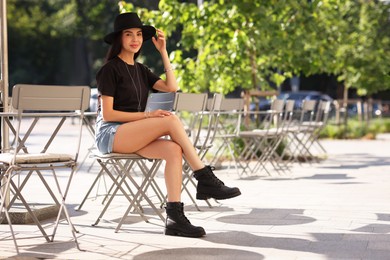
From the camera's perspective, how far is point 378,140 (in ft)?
76.4

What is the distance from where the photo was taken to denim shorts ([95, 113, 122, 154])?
267 inches

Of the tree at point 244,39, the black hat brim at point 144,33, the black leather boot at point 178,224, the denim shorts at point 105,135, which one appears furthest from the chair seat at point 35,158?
the tree at point 244,39

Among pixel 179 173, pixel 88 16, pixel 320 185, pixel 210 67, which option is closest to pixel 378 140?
pixel 210 67

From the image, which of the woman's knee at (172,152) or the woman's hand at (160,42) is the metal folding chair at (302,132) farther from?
the woman's knee at (172,152)

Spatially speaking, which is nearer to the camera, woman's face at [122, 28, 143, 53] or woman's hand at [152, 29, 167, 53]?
woman's face at [122, 28, 143, 53]

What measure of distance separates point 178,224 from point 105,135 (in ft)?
2.89

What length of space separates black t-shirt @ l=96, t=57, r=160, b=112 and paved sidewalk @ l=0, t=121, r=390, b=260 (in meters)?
0.98

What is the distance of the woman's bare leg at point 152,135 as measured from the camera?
263 inches

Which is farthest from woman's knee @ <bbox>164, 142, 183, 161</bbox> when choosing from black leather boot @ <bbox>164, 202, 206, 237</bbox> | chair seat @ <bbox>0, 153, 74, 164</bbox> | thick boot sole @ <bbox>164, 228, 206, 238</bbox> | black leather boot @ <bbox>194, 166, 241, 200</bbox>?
chair seat @ <bbox>0, 153, 74, 164</bbox>

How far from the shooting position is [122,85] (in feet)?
23.0

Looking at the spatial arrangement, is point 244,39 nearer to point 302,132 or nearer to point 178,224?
point 302,132

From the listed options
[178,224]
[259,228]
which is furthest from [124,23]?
[259,228]

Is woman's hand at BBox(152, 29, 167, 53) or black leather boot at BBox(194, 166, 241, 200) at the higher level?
woman's hand at BBox(152, 29, 167, 53)

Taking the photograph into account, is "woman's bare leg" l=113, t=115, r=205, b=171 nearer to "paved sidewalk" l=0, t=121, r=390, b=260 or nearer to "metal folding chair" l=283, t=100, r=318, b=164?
"paved sidewalk" l=0, t=121, r=390, b=260
